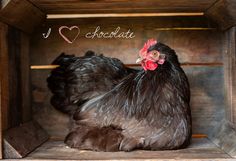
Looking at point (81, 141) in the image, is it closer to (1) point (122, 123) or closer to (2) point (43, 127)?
(1) point (122, 123)

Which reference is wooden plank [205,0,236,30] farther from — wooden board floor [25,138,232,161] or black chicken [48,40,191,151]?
wooden board floor [25,138,232,161]

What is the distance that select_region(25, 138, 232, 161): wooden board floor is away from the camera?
1.20m

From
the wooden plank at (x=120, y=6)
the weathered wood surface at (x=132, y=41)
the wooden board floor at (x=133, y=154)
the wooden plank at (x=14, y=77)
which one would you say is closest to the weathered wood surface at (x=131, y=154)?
the wooden board floor at (x=133, y=154)

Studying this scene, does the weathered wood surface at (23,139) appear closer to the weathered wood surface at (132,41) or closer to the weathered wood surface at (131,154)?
the weathered wood surface at (131,154)

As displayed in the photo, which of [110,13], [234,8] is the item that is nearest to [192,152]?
[234,8]

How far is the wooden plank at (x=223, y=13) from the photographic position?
1.21 metres

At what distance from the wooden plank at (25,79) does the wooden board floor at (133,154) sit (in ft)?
0.74

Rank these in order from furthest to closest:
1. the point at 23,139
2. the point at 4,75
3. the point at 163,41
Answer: the point at 163,41
the point at 23,139
the point at 4,75

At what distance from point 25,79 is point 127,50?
0.50m

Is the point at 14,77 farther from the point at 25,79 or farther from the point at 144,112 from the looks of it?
the point at 144,112

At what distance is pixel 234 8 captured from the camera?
1.20m

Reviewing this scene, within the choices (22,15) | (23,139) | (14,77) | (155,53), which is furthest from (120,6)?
(23,139)

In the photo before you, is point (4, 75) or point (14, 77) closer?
point (4, 75)

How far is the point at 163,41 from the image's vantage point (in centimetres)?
161
